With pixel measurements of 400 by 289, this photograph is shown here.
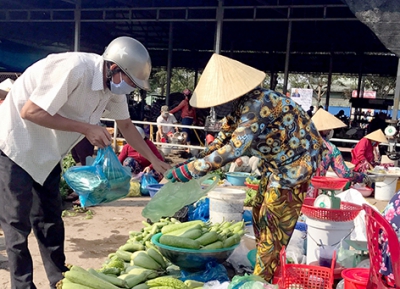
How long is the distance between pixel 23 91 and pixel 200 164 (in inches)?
49.2

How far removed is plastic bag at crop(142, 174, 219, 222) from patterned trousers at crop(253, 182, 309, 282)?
1.35 ft

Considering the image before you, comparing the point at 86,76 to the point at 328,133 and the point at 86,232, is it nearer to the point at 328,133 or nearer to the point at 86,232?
the point at 86,232

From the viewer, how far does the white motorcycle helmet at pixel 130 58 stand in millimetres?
2736

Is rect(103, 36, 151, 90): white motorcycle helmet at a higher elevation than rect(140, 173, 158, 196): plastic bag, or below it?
higher

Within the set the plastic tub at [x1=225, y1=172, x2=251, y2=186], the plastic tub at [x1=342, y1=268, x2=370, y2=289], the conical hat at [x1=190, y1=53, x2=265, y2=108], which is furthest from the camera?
the plastic tub at [x1=225, y1=172, x2=251, y2=186]

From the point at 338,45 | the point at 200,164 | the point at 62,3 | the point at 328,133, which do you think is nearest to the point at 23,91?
the point at 200,164

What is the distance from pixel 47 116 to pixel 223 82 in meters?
1.10

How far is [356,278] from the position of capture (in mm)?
2314

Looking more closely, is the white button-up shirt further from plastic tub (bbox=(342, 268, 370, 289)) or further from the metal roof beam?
the metal roof beam

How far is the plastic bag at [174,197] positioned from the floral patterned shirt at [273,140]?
1.06ft

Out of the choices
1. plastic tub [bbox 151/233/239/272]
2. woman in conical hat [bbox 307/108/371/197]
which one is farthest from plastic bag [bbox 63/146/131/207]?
woman in conical hat [bbox 307/108/371/197]

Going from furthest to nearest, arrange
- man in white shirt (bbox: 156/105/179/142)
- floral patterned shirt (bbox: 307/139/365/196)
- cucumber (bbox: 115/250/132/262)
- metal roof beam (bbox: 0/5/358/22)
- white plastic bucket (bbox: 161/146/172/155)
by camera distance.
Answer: metal roof beam (bbox: 0/5/358/22) → man in white shirt (bbox: 156/105/179/142) → white plastic bucket (bbox: 161/146/172/155) → floral patterned shirt (bbox: 307/139/365/196) → cucumber (bbox: 115/250/132/262)

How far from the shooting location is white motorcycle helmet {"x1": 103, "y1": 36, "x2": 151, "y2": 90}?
2736 mm

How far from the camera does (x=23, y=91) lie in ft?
9.25
